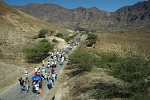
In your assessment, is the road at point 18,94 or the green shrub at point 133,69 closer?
the green shrub at point 133,69

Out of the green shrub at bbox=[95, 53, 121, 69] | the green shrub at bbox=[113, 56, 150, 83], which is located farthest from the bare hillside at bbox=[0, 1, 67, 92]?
the green shrub at bbox=[113, 56, 150, 83]

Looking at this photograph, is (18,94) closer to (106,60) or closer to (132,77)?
(132,77)

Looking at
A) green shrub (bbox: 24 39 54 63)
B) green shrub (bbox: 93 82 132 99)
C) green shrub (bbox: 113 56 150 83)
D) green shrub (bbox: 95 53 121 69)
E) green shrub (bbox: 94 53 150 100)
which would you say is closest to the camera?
green shrub (bbox: 94 53 150 100)

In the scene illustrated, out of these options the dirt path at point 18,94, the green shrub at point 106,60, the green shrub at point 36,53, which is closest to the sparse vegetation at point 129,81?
the dirt path at point 18,94

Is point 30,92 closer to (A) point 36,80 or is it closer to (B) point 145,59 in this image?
(A) point 36,80

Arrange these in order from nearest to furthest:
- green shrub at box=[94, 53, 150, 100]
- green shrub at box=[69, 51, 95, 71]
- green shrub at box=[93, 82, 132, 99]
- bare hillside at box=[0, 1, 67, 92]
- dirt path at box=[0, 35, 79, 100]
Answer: green shrub at box=[94, 53, 150, 100], green shrub at box=[93, 82, 132, 99], dirt path at box=[0, 35, 79, 100], green shrub at box=[69, 51, 95, 71], bare hillside at box=[0, 1, 67, 92]

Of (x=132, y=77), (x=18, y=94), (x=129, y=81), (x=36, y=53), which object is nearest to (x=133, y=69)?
(x=132, y=77)

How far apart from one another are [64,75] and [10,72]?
259 inches

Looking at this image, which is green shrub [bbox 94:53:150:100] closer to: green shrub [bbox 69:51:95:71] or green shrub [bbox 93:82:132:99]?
green shrub [bbox 93:82:132:99]

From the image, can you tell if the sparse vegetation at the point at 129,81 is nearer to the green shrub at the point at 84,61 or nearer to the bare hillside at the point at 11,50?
the green shrub at the point at 84,61

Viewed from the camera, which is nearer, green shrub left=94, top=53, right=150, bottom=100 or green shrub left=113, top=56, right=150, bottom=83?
green shrub left=94, top=53, right=150, bottom=100

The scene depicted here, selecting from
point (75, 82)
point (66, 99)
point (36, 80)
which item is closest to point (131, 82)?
point (66, 99)

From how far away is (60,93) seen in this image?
18.1m

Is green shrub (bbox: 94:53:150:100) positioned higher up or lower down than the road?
higher up
